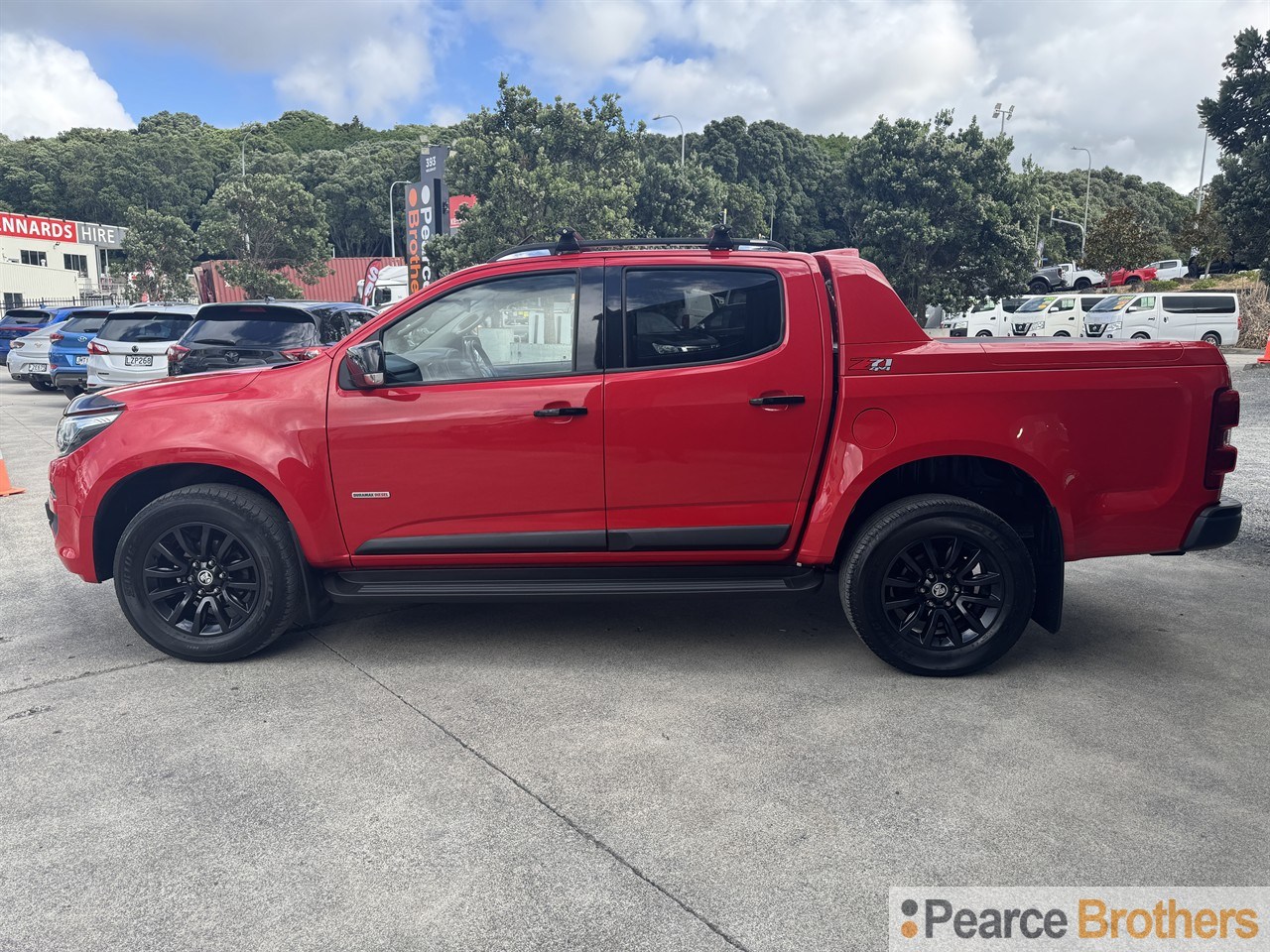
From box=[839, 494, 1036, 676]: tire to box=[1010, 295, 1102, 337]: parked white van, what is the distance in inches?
1159

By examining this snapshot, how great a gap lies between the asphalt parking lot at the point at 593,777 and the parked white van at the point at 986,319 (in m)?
30.7

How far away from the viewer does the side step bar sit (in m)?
4.38

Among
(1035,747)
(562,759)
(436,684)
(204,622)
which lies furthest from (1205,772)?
(204,622)

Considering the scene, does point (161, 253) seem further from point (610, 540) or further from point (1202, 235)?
point (610, 540)

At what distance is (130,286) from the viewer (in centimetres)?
5103

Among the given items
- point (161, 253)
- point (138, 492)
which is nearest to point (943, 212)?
point (138, 492)

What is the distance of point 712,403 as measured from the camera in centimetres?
427

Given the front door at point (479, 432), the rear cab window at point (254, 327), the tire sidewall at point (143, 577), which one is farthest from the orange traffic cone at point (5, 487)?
the front door at point (479, 432)

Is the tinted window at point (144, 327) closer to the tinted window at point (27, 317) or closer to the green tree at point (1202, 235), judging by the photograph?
the tinted window at point (27, 317)

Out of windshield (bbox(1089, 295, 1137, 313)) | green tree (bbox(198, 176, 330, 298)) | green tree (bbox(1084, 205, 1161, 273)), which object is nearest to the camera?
windshield (bbox(1089, 295, 1137, 313))

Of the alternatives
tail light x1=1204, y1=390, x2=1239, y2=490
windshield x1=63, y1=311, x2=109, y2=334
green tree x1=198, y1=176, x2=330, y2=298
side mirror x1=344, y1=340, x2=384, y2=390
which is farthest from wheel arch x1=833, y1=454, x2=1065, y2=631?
green tree x1=198, y1=176, x2=330, y2=298

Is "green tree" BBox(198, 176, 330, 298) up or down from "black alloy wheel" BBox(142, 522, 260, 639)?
up

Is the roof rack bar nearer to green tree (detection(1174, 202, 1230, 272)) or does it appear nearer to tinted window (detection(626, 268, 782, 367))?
tinted window (detection(626, 268, 782, 367))

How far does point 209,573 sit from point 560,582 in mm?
1628
